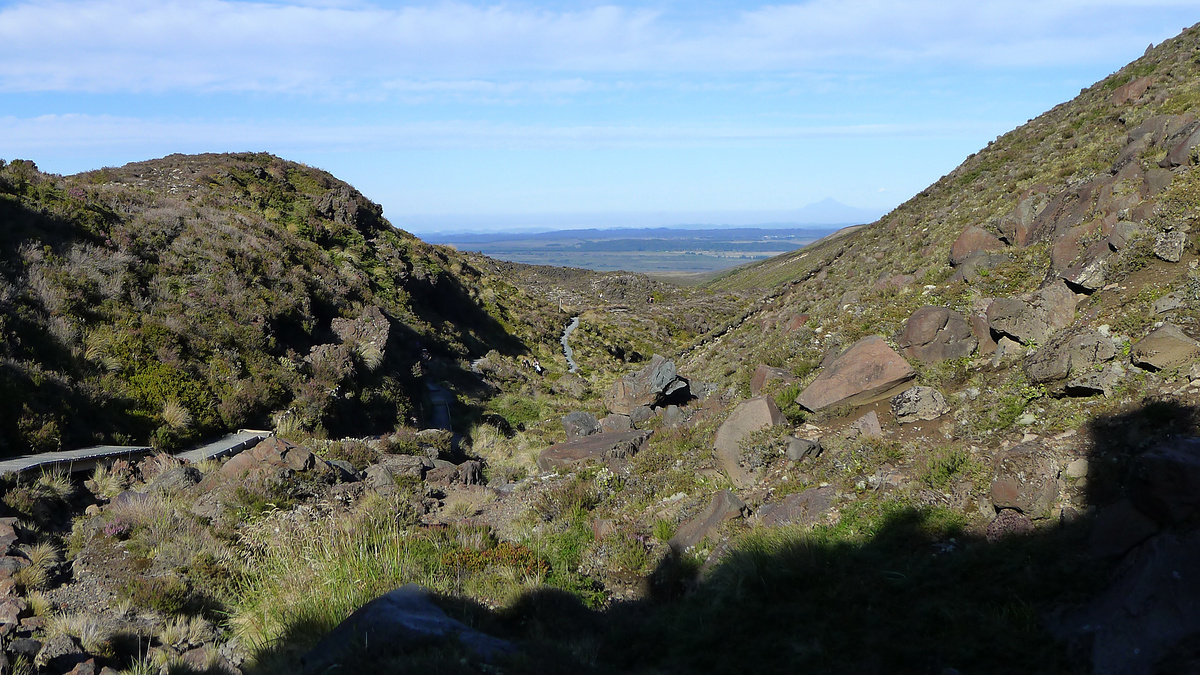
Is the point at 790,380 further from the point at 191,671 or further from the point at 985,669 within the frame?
the point at 191,671

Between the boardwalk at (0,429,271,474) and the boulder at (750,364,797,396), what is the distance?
10242 millimetres

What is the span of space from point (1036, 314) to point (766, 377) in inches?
184

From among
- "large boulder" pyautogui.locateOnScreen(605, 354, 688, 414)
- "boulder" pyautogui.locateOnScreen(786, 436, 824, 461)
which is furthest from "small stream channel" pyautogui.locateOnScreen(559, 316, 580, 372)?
"boulder" pyautogui.locateOnScreen(786, 436, 824, 461)

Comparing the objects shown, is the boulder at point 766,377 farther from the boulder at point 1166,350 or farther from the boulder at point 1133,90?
the boulder at point 1133,90

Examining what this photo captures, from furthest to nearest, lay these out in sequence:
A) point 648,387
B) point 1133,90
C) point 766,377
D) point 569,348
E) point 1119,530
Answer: point 569,348, point 1133,90, point 648,387, point 766,377, point 1119,530

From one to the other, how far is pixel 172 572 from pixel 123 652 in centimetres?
135

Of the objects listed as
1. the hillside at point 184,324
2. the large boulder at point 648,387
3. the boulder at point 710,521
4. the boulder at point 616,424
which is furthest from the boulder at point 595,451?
the hillside at point 184,324

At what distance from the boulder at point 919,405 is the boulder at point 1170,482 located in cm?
372

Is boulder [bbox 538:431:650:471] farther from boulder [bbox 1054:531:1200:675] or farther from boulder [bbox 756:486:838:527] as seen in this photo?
boulder [bbox 1054:531:1200:675]

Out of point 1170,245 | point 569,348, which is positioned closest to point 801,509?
point 1170,245

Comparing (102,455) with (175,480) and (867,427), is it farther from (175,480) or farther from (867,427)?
(867,427)

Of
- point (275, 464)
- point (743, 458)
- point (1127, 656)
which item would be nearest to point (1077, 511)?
point (1127, 656)

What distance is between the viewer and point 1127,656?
4820mm

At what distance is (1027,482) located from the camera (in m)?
7.00
